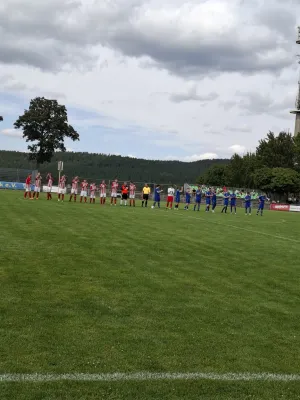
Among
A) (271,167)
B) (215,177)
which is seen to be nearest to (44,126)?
(271,167)

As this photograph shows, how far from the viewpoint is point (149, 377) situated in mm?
4184

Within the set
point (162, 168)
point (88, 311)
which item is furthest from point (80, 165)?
point (88, 311)

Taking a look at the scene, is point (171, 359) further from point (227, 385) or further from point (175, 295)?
point (175, 295)

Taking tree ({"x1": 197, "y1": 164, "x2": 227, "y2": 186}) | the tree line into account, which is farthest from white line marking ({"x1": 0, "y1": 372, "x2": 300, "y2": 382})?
tree ({"x1": 197, "y1": 164, "x2": 227, "y2": 186})

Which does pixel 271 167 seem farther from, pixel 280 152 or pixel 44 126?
pixel 44 126

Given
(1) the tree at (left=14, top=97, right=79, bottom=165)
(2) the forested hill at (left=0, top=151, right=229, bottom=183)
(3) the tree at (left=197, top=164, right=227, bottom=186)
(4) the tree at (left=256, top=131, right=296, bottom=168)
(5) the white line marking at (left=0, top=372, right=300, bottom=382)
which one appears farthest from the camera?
(2) the forested hill at (left=0, top=151, right=229, bottom=183)

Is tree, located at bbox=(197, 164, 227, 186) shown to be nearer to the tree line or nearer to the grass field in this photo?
the tree line

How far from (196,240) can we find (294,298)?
254 inches

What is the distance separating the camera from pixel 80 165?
398ft

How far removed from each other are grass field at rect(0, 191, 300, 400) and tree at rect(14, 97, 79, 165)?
6156 cm

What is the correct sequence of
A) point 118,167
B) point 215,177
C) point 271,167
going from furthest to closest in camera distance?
point 118,167 → point 215,177 → point 271,167

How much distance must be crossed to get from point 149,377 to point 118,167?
117 metres

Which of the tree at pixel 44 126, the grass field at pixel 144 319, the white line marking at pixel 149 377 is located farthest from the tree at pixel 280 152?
the white line marking at pixel 149 377

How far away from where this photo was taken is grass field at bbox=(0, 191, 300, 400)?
4102mm
